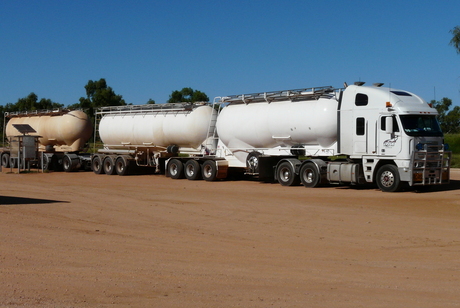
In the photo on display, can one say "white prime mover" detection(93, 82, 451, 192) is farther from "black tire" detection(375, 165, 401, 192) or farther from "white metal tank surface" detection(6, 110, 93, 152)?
"white metal tank surface" detection(6, 110, 93, 152)

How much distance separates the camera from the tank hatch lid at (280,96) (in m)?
23.4

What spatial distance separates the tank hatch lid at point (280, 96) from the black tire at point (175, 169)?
4.06 meters

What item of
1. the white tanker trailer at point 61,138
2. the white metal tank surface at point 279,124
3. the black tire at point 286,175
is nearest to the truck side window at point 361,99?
the white metal tank surface at point 279,124

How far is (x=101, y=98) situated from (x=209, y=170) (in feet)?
158

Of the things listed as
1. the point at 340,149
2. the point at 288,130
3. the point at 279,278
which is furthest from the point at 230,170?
the point at 279,278

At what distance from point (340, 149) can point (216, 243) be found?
12.8 meters

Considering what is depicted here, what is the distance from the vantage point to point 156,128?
3025 centimetres

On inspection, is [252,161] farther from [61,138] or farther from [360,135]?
[61,138]

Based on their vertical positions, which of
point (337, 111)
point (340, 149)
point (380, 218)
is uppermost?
point (337, 111)

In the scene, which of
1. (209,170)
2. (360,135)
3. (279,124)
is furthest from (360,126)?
(209,170)

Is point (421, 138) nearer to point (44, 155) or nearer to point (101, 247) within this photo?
point (101, 247)

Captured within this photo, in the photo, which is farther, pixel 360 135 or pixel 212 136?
pixel 212 136

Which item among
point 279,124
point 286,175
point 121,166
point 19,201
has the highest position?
point 279,124

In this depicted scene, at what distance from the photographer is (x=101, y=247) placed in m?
10.2
